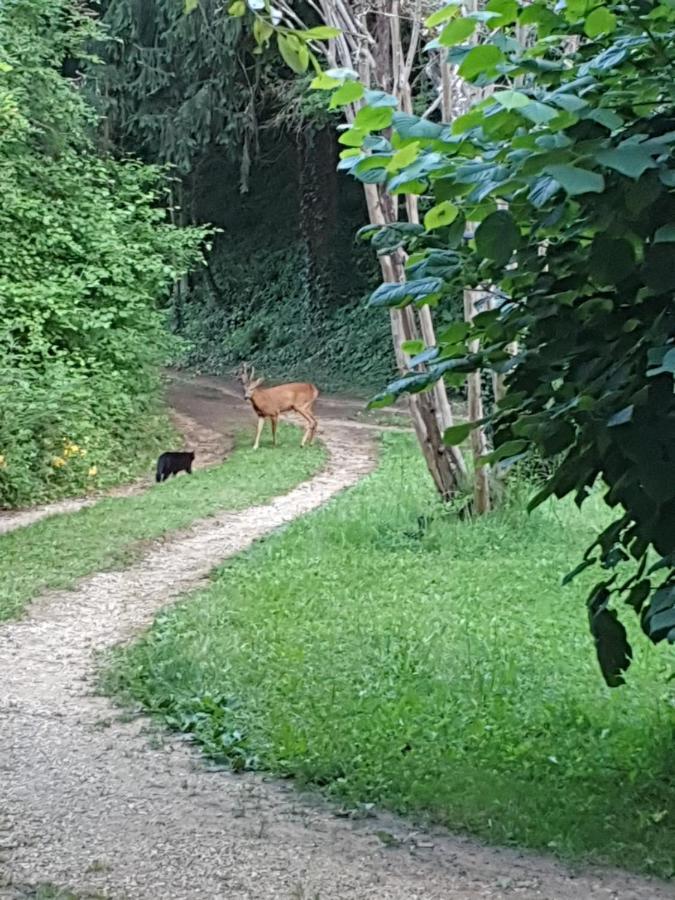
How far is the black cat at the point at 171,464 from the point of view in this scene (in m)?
15.6

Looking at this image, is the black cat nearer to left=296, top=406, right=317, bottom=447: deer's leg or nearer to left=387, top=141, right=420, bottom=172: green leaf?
left=296, top=406, right=317, bottom=447: deer's leg

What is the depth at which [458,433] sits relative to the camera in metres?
3.87

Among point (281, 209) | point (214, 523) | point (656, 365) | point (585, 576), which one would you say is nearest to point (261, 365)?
point (281, 209)

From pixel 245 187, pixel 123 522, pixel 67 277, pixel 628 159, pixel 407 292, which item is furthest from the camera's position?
pixel 245 187

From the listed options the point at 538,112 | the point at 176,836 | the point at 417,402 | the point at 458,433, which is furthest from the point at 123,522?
the point at 538,112

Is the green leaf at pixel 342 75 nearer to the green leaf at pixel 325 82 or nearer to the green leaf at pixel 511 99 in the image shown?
the green leaf at pixel 325 82

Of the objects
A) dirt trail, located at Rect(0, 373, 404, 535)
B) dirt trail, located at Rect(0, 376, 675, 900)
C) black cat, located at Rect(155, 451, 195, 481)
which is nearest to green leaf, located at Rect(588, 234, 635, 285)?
dirt trail, located at Rect(0, 376, 675, 900)

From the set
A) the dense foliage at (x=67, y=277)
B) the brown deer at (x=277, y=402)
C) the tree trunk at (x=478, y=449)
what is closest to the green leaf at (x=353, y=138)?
the tree trunk at (x=478, y=449)

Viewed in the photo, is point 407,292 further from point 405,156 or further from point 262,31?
point 262,31

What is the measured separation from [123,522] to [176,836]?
296 inches

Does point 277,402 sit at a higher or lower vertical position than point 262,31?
lower

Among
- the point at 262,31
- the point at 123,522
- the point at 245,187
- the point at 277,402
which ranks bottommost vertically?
the point at 123,522

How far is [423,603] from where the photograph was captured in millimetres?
8617

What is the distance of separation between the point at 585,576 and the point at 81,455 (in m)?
7.66
